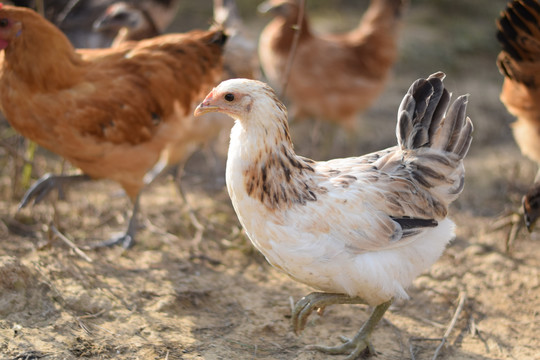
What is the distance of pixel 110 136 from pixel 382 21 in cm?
410

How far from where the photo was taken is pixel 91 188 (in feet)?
18.3

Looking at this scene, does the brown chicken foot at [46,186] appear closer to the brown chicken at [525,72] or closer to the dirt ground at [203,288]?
the dirt ground at [203,288]

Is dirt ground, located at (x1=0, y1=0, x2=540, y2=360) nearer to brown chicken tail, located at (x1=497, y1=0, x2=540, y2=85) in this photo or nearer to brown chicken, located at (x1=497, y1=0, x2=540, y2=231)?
brown chicken, located at (x1=497, y1=0, x2=540, y2=231)

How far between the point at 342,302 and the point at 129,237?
2.20 meters

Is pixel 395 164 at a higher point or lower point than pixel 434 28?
higher

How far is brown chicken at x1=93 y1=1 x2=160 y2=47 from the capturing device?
5465 millimetres

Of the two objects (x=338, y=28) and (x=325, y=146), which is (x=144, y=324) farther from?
(x=338, y=28)

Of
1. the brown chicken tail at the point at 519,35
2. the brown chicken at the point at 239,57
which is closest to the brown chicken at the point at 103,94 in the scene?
the brown chicken at the point at 239,57

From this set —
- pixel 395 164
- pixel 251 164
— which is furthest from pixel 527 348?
pixel 251 164

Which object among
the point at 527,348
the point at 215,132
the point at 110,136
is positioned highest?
the point at 110,136

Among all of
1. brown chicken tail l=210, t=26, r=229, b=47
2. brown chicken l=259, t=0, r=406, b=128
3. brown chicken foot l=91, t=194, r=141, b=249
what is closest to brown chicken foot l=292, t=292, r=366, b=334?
brown chicken foot l=91, t=194, r=141, b=249

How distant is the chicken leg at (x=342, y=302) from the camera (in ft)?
9.99

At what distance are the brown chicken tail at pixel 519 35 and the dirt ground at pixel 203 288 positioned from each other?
1.48 metres

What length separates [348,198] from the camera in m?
2.98
